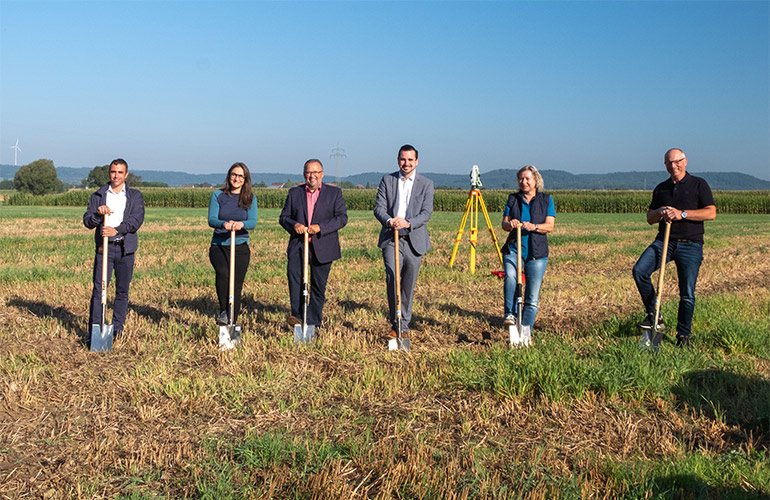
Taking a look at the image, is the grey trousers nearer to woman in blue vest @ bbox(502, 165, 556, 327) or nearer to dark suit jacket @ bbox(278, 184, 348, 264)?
dark suit jacket @ bbox(278, 184, 348, 264)

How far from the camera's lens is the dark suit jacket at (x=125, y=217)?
8.34 metres

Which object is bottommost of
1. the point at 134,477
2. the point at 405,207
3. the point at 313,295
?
the point at 134,477

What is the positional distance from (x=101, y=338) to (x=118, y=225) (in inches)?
54.8

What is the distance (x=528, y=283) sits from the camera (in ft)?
28.5

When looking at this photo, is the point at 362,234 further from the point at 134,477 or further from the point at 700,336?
the point at 134,477

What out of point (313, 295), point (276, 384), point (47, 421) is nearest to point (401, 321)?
point (313, 295)

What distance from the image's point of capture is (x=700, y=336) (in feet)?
27.5

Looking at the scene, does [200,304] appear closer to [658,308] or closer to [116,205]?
[116,205]

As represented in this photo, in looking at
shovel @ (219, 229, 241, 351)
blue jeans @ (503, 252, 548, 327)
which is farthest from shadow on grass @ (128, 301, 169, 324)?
blue jeans @ (503, 252, 548, 327)

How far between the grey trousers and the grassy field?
0.40m

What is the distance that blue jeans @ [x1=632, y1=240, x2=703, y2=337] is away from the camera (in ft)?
26.7

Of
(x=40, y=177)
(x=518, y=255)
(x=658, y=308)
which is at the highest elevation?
(x=40, y=177)

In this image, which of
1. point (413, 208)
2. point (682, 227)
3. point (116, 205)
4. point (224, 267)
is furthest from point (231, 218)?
point (682, 227)

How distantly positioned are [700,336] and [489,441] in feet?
14.3
